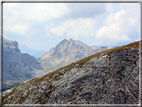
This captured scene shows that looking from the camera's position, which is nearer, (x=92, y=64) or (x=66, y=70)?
(x=92, y=64)

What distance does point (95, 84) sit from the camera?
151ft

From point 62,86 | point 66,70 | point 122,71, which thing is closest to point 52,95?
point 62,86

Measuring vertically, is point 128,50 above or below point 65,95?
above

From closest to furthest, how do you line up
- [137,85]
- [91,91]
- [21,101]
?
Answer: 1. [137,85]
2. [91,91]
3. [21,101]

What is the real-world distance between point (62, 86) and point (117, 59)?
2927 cm

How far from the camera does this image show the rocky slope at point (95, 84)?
41000 mm

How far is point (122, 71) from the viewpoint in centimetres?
4394

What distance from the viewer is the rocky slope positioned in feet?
135

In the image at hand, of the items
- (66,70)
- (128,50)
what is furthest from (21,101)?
(128,50)

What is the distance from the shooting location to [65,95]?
47.8m

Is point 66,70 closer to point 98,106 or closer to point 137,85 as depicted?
point 98,106

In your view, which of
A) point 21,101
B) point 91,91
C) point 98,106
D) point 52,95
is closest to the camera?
point 98,106

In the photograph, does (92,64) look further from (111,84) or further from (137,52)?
(137,52)

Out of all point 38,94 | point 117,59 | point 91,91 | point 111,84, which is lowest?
point 38,94
